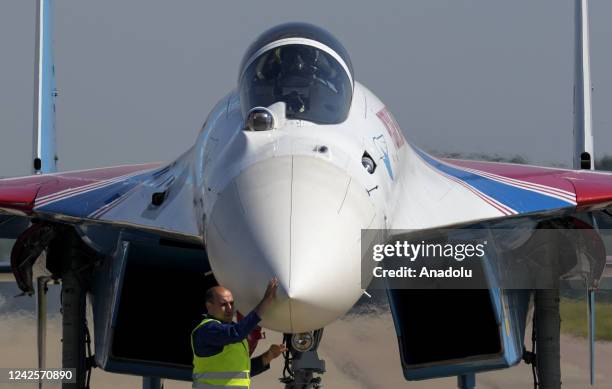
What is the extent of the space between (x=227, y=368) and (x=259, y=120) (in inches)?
64.5

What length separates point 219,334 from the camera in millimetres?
6918

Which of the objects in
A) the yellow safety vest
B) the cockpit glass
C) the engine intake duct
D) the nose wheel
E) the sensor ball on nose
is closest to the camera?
the yellow safety vest

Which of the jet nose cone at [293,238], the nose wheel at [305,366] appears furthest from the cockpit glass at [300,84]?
the nose wheel at [305,366]

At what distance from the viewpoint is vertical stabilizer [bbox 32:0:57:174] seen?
1358 centimetres

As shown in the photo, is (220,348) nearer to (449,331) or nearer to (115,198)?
(115,198)

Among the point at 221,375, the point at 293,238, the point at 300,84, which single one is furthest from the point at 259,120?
the point at 221,375

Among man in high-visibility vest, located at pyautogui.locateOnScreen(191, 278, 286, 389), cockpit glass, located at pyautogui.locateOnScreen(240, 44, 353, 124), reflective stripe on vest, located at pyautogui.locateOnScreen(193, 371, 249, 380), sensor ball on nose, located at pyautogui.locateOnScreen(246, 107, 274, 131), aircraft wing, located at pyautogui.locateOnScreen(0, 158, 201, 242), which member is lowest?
reflective stripe on vest, located at pyautogui.locateOnScreen(193, 371, 249, 380)

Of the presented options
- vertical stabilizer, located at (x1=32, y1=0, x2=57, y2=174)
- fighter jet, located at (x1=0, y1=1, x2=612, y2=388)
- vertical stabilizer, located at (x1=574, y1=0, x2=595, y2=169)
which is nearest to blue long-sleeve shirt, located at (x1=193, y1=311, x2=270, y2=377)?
fighter jet, located at (x1=0, y1=1, x2=612, y2=388)

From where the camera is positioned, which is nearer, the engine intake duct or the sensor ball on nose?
the sensor ball on nose

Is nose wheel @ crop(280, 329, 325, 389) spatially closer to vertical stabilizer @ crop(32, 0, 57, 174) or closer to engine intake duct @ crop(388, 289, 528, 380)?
engine intake duct @ crop(388, 289, 528, 380)

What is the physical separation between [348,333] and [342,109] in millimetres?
5927

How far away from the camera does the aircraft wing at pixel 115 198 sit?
8703 millimetres

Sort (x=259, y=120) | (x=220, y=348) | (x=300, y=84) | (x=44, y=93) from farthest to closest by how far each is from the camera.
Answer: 1. (x=44, y=93)
2. (x=300, y=84)
3. (x=259, y=120)
4. (x=220, y=348)

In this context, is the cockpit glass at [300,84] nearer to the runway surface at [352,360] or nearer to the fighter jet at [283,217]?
the fighter jet at [283,217]
